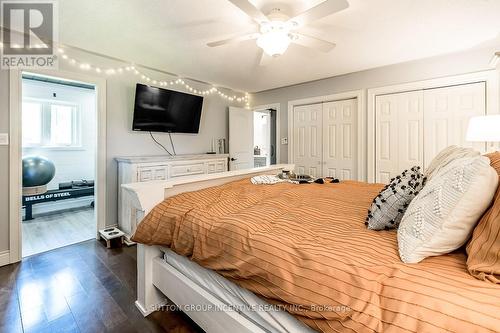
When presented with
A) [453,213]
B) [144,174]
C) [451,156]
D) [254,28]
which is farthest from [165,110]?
[453,213]

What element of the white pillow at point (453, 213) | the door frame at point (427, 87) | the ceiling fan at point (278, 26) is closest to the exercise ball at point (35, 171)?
the ceiling fan at point (278, 26)

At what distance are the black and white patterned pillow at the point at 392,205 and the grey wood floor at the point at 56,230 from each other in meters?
3.34

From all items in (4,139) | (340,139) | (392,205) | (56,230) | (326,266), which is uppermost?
(340,139)

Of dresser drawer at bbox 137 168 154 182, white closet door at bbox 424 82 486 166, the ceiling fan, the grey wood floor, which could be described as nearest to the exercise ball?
the grey wood floor

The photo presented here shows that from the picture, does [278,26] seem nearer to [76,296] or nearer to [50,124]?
[76,296]

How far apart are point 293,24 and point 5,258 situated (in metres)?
3.51

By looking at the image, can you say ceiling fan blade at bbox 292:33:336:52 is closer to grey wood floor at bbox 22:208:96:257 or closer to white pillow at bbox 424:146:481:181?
white pillow at bbox 424:146:481:181

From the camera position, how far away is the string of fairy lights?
274 cm

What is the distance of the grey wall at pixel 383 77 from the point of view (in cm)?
279

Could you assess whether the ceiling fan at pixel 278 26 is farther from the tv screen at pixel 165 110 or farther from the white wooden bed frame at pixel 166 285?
the tv screen at pixel 165 110

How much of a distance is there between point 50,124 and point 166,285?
182 inches

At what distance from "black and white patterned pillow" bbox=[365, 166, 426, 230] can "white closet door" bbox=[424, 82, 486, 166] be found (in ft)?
7.89

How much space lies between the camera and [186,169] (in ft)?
11.4

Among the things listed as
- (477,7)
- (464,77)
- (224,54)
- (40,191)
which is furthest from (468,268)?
(40,191)
